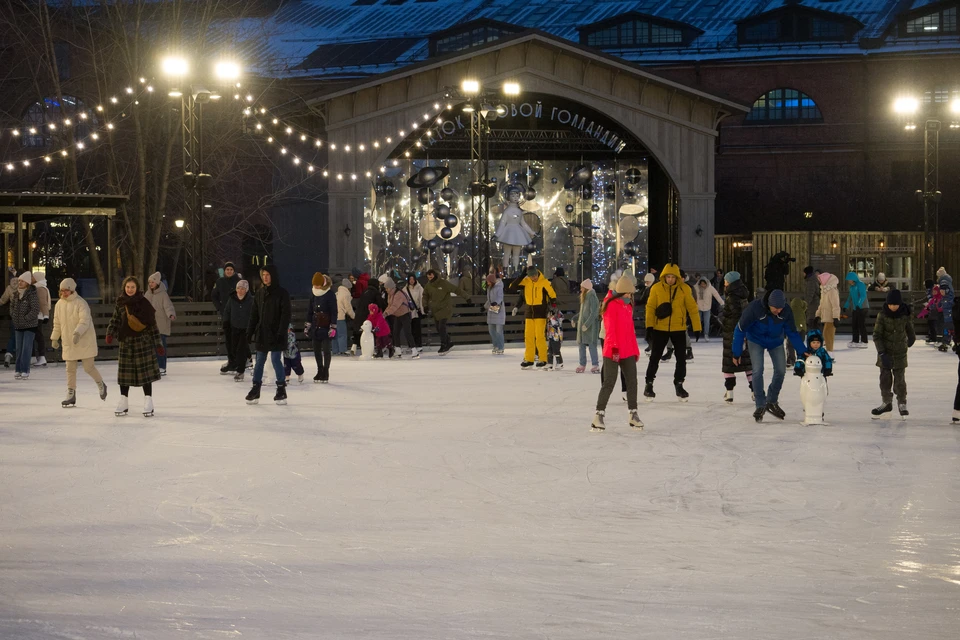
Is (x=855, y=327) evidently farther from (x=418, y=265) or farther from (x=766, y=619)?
(x=766, y=619)

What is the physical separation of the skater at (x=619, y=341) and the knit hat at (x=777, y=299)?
4.67 feet

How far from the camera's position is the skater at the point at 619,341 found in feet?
39.8

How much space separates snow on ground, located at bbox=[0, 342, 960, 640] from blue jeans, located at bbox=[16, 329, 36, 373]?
16.0ft

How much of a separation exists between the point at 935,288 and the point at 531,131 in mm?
12154

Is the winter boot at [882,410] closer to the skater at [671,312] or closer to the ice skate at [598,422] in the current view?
the skater at [671,312]

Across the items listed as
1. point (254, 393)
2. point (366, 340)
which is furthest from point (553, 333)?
point (254, 393)

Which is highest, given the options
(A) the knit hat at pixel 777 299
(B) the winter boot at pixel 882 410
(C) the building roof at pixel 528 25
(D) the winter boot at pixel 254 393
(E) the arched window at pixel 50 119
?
(C) the building roof at pixel 528 25

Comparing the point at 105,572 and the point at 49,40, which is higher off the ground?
the point at 49,40

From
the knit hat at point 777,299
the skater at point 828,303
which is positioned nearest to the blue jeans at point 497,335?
the skater at point 828,303

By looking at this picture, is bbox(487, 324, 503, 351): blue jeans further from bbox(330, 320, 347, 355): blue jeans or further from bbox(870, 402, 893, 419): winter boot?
bbox(870, 402, 893, 419): winter boot

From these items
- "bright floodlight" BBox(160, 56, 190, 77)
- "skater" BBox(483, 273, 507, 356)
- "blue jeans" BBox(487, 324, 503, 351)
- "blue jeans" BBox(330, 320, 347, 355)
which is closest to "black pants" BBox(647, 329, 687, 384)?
"skater" BBox(483, 273, 507, 356)

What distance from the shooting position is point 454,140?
3406cm

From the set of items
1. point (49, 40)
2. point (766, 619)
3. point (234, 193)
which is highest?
point (49, 40)

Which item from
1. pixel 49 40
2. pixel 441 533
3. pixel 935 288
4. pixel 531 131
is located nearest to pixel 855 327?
pixel 935 288
